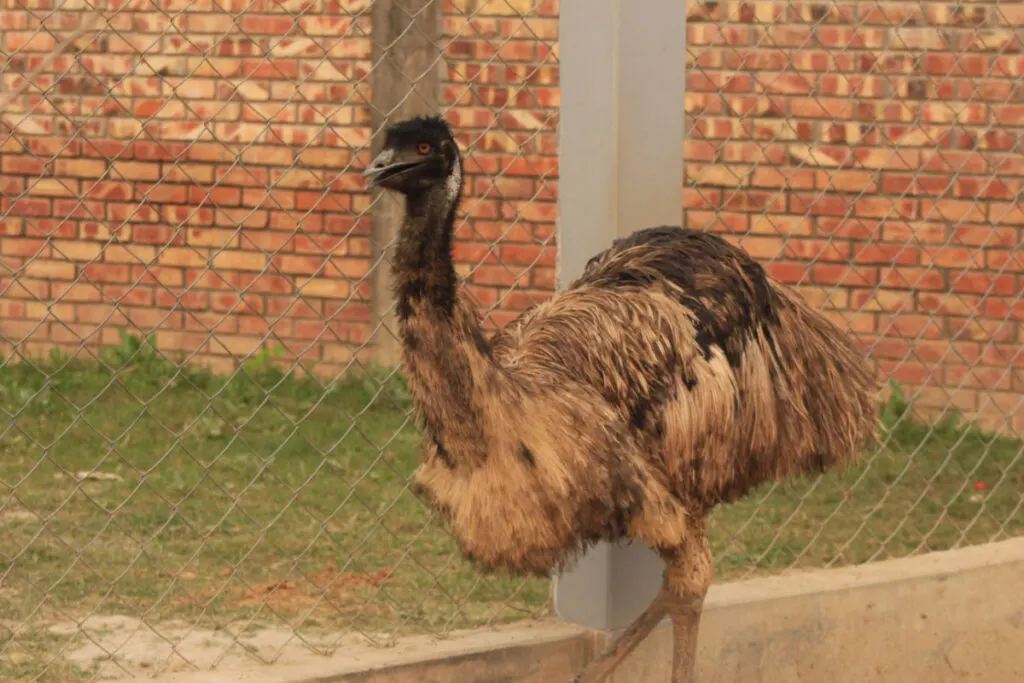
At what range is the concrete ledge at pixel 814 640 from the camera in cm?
381

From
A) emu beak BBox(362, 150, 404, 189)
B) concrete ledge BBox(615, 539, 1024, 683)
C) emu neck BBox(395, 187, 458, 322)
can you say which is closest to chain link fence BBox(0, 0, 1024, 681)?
concrete ledge BBox(615, 539, 1024, 683)

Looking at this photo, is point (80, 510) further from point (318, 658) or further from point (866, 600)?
point (866, 600)

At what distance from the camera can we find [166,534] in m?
4.99

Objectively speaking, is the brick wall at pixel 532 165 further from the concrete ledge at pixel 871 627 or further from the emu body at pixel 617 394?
the emu body at pixel 617 394

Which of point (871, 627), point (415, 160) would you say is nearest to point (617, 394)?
point (415, 160)

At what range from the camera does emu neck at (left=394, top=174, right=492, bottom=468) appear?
3.13m

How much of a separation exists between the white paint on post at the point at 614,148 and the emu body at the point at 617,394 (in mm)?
163

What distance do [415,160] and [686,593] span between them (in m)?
1.22

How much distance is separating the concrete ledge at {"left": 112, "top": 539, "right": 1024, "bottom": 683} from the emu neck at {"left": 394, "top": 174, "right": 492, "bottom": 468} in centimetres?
74

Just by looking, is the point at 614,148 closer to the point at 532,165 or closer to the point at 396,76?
the point at 532,165

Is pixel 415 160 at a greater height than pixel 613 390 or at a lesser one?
greater

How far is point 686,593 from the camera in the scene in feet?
12.1

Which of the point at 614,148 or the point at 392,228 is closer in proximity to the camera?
the point at 614,148

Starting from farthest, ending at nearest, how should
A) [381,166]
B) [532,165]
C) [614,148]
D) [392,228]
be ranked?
[392,228]
[532,165]
[614,148]
[381,166]
